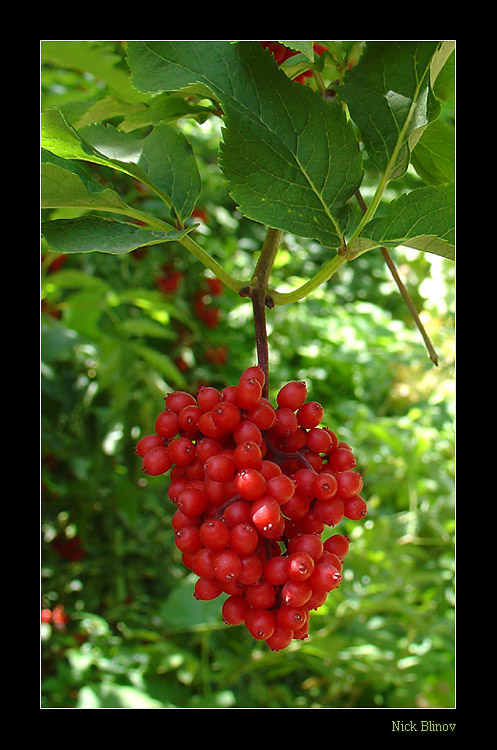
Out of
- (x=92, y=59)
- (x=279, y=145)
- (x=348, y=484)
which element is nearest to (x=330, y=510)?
(x=348, y=484)

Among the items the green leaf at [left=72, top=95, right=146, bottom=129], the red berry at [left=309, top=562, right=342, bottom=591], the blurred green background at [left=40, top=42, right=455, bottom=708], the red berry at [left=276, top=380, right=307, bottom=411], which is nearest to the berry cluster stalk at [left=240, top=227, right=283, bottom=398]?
the red berry at [left=276, top=380, right=307, bottom=411]

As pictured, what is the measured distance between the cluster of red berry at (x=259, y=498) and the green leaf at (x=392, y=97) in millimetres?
176

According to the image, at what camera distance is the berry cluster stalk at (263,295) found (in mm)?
426

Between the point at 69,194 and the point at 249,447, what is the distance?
219 millimetres

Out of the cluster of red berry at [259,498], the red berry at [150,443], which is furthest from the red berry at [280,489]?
the red berry at [150,443]

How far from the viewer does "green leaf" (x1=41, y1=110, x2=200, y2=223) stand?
19.4 inches

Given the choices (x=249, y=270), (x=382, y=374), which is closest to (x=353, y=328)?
(x=382, y=374)

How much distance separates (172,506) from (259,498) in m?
1.48

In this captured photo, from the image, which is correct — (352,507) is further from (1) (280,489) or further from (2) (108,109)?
(2) (108,109)

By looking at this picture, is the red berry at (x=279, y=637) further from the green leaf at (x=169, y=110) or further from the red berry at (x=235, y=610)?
the green leaf at (x=169, y=110)

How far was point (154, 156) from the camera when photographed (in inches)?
21.9

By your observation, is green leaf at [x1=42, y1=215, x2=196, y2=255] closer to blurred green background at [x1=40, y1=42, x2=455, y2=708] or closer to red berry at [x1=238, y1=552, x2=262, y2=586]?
red berry at [x1=238, y1=552, x2=262, y2=586]

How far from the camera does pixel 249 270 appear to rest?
233 cm
